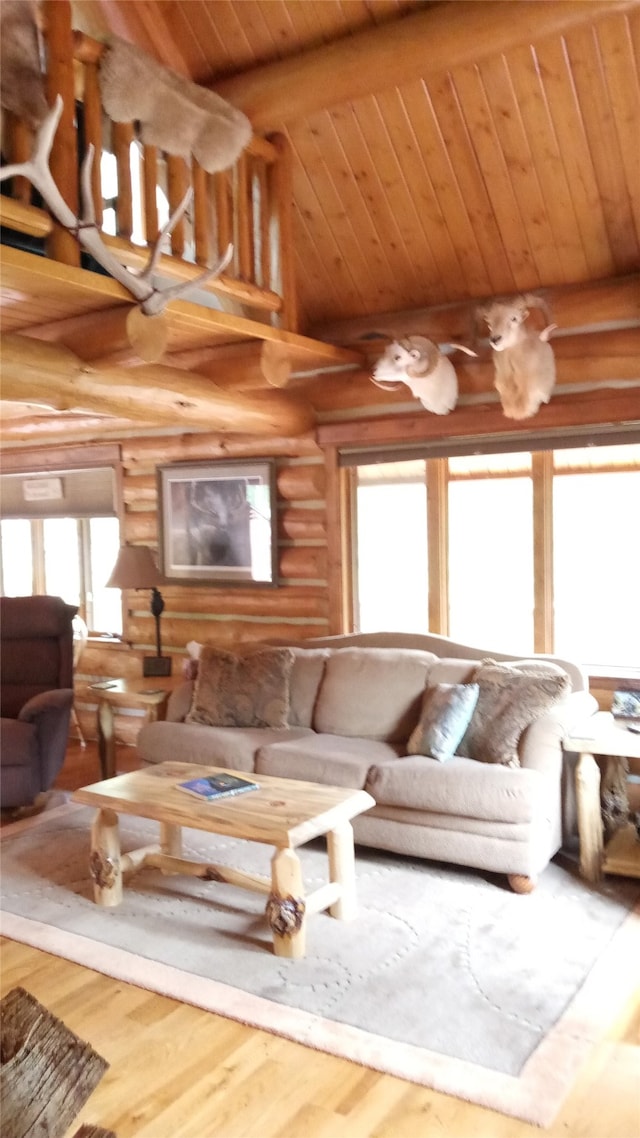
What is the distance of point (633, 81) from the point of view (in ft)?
12.9

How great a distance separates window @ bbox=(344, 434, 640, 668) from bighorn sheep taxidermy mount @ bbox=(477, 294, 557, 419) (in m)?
0.39

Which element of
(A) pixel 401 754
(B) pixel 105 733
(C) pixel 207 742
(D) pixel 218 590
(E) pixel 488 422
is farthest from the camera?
(D) pixel 218 590

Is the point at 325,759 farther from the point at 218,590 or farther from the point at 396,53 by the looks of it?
the point at 396,53

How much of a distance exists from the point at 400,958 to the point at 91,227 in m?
3.10

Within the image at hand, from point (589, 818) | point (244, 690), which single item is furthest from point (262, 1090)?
point (244, 690)

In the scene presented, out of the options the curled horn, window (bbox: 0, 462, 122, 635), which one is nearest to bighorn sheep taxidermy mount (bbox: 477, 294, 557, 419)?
the curled horn

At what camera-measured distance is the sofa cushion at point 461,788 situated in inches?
155

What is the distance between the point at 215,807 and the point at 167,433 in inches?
145

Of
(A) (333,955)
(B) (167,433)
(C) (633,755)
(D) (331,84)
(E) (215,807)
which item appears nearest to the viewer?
(A) (333,955)

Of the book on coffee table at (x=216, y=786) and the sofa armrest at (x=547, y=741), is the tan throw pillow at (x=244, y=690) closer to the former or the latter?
the book on coffee table at (x=216, y=786)

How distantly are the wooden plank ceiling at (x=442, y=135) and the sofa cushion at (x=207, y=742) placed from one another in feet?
6.87

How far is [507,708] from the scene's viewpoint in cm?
431

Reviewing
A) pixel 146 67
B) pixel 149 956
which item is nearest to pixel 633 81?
pixel 146 67

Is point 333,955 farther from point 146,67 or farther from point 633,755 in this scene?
point 146,67
